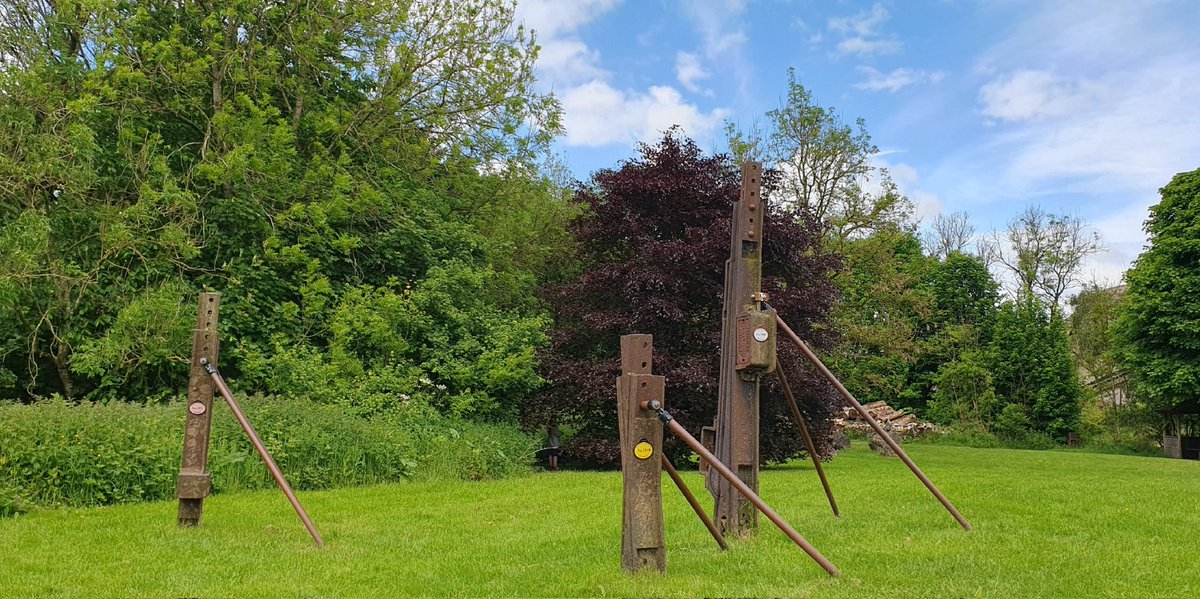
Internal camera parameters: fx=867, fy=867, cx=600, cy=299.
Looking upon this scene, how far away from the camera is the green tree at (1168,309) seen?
86.0ft

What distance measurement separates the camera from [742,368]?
7.07 metres

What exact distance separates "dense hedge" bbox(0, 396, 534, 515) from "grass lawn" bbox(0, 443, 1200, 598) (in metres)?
0.65

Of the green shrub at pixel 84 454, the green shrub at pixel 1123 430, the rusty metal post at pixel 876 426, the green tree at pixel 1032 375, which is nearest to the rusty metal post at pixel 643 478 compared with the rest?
the rusty metal post at pixel 876 426

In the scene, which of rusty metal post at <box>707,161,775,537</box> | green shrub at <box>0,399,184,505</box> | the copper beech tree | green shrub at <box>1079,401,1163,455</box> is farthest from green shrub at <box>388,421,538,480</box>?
green shrub at <box>1079,401,1163,455</box>

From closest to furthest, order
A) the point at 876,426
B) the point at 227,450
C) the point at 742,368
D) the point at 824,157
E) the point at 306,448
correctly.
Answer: the point at 742,368
the point at 876,426
the point at 227,450
the point at 306,448
the point at 824,157

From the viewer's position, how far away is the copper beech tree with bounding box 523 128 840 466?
15148 mm

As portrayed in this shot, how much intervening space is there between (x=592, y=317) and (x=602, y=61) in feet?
16.5

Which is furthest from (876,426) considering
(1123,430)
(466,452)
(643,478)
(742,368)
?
(1123,430)

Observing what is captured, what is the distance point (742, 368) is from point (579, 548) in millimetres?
1957

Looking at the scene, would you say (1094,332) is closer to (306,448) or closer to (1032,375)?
(1032,375)

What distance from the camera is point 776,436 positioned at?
1612 cm

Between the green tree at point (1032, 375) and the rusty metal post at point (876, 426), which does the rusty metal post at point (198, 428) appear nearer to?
the rusty metal post at point (876, 426)

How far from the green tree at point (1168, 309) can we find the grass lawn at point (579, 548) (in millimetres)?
18599

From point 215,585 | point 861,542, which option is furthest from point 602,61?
point 215,585
